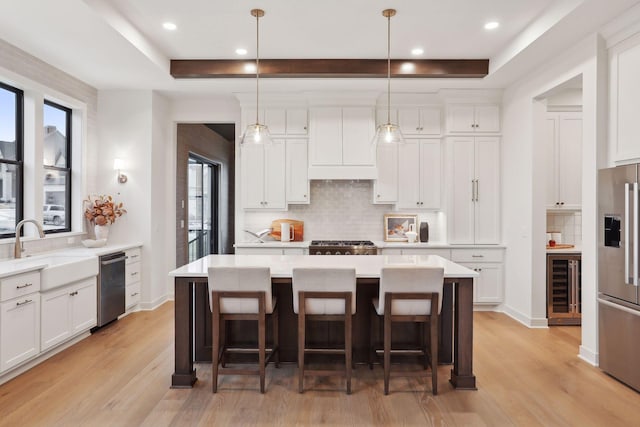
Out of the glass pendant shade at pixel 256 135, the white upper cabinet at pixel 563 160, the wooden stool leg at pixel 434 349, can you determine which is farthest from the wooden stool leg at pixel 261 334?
the white upper cabinet at pixel 563 160

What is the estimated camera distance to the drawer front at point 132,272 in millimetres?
4930

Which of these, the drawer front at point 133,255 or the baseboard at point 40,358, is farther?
the drawer front at point 133,255

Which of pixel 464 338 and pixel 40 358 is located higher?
pixel 464 338

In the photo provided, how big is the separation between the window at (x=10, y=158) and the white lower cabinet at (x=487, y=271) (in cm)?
487

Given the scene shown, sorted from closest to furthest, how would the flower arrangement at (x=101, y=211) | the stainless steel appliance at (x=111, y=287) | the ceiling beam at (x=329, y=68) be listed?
the stainless steel appliance at (x=111, y=287) → the ceiling beam at (x=329, y=68) → the flower arrangement at (x=101, y=211)

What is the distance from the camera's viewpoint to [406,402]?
283 centimetres

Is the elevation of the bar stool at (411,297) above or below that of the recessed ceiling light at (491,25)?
below

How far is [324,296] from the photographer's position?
9.50ft

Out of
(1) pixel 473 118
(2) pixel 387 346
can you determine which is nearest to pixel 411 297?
(2) pixel 387 346

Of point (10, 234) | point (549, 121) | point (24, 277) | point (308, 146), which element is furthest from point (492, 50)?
point (10, 234)

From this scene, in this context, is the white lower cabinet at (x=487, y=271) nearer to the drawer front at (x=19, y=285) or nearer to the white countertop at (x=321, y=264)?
the white countertop at (x=321, y=264)

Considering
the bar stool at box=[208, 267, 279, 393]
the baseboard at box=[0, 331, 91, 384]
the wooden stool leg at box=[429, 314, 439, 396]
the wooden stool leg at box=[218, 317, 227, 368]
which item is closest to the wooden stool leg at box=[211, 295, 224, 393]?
the bar stool at box=[208, 267, 279, 393]

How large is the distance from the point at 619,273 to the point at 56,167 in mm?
5556

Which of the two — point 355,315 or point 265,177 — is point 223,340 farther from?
point 265,177
